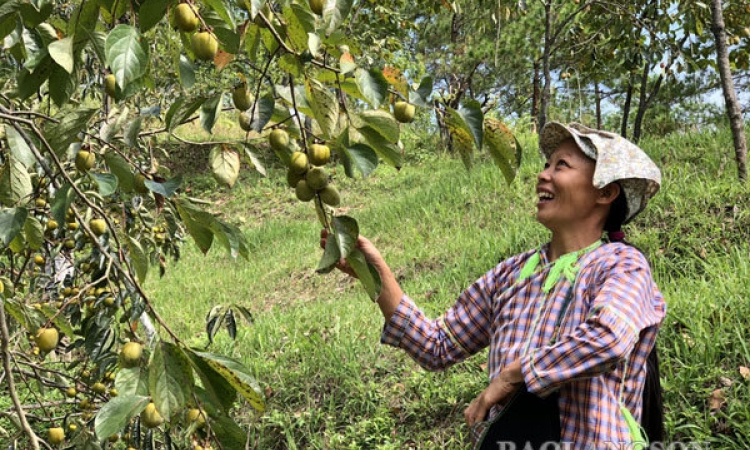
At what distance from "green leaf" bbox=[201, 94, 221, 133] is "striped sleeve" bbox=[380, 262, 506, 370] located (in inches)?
37.9

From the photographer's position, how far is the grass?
2.38 metres

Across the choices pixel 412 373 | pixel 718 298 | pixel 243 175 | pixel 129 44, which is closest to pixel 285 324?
pixel 412 373

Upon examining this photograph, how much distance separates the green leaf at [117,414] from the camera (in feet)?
2.32

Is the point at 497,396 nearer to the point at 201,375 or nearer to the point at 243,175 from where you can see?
the point at 201,375

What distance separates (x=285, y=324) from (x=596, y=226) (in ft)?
8.60

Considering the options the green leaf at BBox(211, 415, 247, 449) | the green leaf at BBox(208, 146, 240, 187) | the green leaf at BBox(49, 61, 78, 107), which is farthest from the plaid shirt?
the green leaf at BBox(49, 61, 78, 107)

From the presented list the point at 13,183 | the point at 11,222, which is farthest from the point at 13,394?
the point at 13,183

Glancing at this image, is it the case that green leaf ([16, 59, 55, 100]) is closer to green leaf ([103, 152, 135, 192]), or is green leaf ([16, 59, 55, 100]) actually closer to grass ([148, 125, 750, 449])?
green leaf ([103, 152, 135, 192])

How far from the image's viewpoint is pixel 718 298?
2.63 m

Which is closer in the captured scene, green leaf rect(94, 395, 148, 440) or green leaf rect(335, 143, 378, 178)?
green leaf rect(94, 395, 148, 440)

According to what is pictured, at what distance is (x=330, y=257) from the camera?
0.81 meters

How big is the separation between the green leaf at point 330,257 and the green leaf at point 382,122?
0.17 m

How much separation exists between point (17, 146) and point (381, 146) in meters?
0.67

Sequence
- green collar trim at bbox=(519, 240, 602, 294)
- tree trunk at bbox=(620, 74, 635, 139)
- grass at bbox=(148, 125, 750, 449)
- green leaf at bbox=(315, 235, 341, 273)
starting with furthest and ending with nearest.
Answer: tree trunk at bbox=(620, 74, 635, 139) < grass at bbox=(148, 125, 750, 449) < green collar trim at bbox=(519, 240, 602, 294) < green leaf at bbox=(315, 235, 341, 273)
